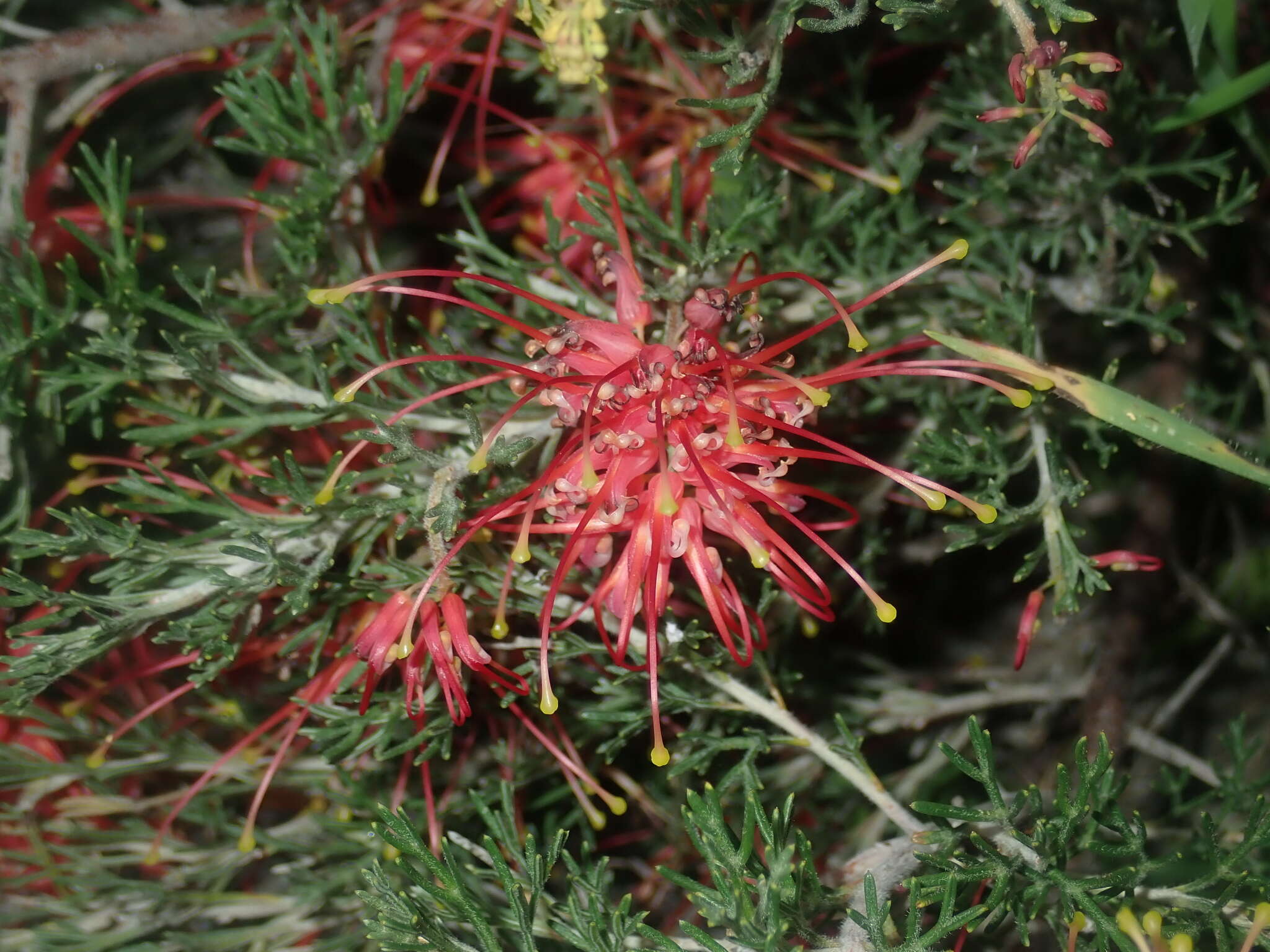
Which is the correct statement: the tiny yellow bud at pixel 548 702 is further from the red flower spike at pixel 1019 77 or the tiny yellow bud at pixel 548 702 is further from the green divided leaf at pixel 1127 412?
the red flower spike at pixel 1019 77

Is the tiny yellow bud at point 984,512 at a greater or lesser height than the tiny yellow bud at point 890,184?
lesser

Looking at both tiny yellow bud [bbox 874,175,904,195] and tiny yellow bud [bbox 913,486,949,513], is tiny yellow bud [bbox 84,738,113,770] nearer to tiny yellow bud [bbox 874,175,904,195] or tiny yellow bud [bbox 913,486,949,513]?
tiny yellow bud [bbox 913,486,949,513]

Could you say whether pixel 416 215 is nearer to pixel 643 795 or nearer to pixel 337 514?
pixel 337 514

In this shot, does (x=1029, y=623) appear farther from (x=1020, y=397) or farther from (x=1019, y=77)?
(x=1019, y=77)

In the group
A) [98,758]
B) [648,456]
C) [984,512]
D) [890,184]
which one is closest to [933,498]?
[984,512]

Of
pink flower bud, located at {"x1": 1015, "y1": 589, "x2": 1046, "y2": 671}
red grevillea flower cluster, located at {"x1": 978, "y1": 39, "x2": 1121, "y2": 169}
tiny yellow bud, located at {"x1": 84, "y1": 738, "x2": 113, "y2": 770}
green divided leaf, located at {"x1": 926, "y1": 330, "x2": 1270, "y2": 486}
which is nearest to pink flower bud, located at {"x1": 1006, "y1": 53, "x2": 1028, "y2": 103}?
red grevillea flower cluster, located at {"x1": 978, "y1": 39, "x2": 1121, "y2": 169}

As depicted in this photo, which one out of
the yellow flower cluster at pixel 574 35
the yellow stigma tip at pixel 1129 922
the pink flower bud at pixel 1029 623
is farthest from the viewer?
the pink flower bud at pixel 1029 623

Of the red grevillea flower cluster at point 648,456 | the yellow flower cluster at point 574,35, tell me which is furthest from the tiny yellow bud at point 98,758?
the yellow flower cluster at point 574,35

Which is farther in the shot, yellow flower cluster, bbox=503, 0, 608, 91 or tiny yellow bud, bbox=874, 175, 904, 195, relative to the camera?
tiny yellow bud, bbox=874, 175, 904, 195
